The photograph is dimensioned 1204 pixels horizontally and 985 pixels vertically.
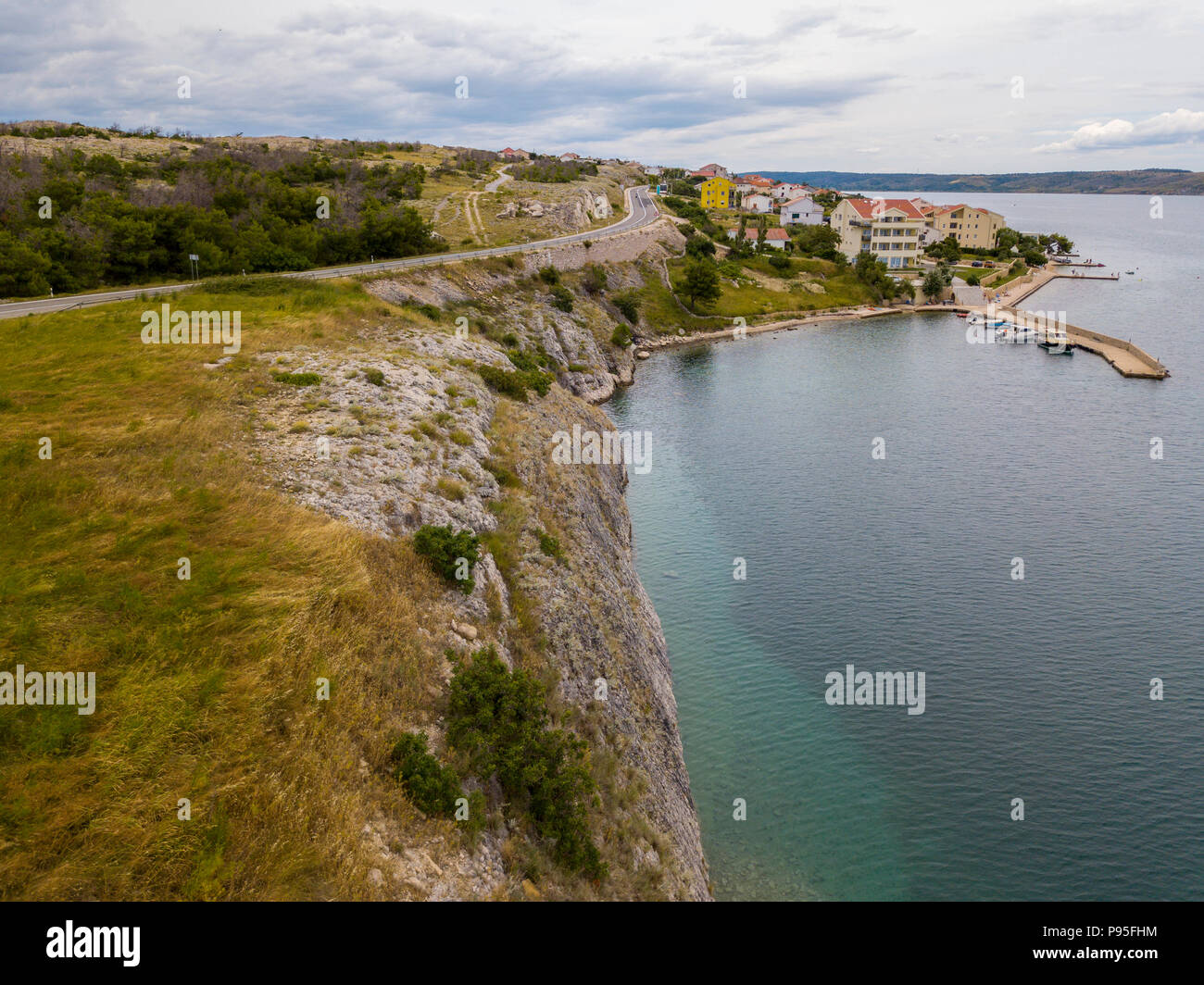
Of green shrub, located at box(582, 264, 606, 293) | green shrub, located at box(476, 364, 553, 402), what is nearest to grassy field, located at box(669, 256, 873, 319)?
green shrub, located at box(582, 264, 606, 293)

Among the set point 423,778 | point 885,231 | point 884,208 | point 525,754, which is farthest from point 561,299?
point 884,208

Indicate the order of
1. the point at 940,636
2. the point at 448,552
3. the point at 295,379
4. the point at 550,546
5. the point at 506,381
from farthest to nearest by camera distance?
the point at 506,381 → the point at 940,636 → the point at 295,379 → the point at 550,546 → the point at 448,552

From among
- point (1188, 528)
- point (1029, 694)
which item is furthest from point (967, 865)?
point (1188, 528)

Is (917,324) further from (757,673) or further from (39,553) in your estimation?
(39,553)

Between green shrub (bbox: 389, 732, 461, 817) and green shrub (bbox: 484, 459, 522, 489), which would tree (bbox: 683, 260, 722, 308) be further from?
green shrub (bbox: 389, 732, 461, 817)

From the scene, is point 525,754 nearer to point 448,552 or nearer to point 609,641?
point 448,552
